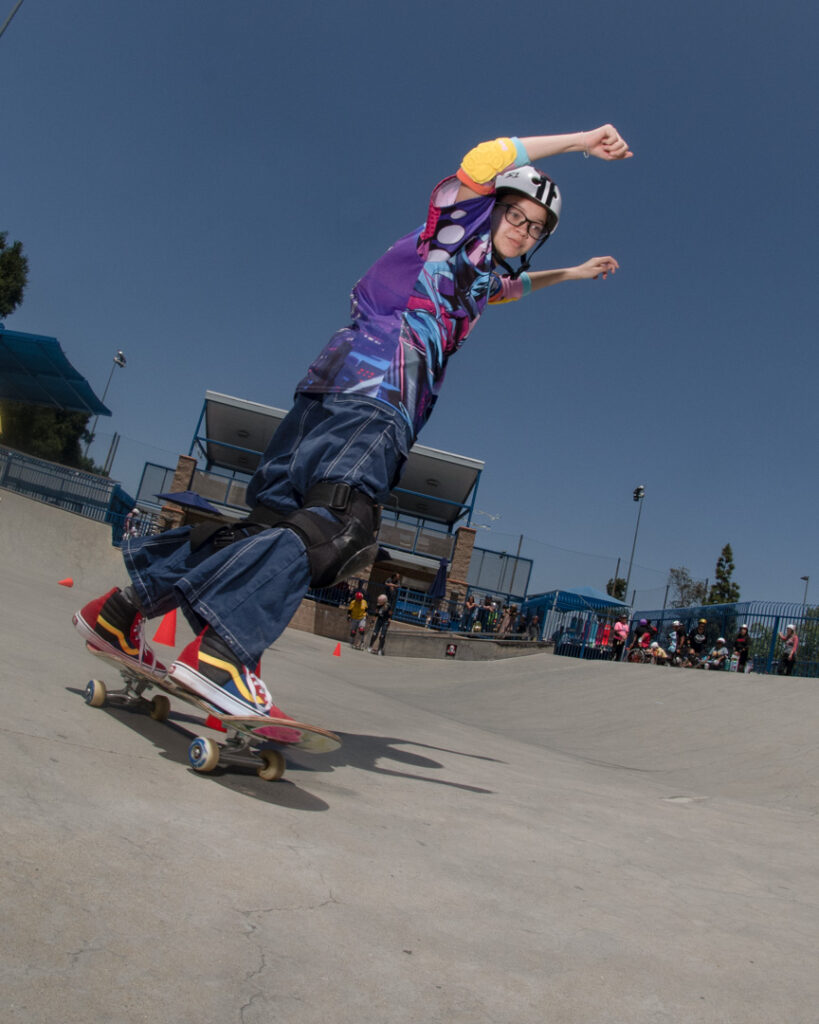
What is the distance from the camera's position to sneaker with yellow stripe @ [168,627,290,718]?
91.3 inches

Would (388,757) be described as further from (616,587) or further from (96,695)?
(616,587)

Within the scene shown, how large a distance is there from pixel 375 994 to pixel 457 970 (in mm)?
194

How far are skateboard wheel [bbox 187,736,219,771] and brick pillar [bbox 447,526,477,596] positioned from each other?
26.9 m

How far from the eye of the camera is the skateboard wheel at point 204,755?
2.18 metres

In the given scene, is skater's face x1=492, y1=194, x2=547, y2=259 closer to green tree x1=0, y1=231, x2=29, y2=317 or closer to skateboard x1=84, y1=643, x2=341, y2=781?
skateboard x1=84, y1=643, x2=341, y2=781

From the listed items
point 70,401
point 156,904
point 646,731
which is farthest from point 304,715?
point 70,401

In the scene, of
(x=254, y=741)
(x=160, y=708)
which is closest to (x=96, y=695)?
(x=160, y=708)

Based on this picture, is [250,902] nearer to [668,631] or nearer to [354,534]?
[354,534]

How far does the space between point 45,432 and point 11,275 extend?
928 centimetres

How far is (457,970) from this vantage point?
1.22m

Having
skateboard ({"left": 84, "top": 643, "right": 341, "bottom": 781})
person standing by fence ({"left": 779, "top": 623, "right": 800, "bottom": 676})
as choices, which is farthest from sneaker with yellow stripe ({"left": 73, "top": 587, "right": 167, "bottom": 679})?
person standing by fence ({"left": 779, "top": 623, "right": 800, "bottom": 676})

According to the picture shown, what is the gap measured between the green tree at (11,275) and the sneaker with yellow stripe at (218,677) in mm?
43589

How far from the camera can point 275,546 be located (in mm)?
2465

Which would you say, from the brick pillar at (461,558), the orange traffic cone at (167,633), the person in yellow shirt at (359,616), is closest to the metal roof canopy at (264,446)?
the brick pillar at (461,558)
